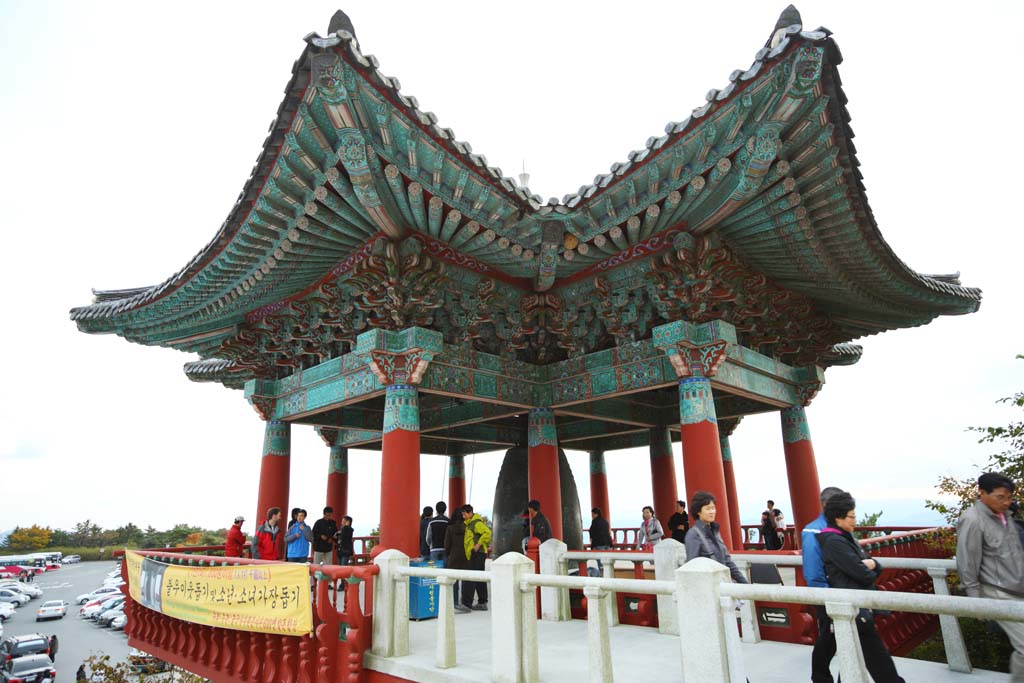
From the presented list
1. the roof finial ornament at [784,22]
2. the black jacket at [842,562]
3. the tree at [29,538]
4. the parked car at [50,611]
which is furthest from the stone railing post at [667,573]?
the tree at [29,538]

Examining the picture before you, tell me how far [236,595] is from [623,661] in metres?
5.19

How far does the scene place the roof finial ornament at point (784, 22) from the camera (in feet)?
22.0

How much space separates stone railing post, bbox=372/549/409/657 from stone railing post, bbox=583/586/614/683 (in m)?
2.41

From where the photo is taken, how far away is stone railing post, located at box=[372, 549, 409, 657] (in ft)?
20.9

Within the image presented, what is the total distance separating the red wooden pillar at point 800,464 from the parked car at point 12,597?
8051 centimetres

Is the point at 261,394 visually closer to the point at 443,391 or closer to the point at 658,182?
the point at 443,391

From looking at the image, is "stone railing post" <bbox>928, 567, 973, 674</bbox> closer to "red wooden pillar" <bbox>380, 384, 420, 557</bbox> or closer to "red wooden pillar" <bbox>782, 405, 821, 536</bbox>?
"red wooden pillar" <bbox>380, 384, 420, 557</bbox>

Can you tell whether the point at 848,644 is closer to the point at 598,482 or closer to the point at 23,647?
the point at 598,482

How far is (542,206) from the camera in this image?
980 centimetres

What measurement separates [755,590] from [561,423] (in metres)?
13.9

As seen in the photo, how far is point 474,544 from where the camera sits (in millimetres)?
9180

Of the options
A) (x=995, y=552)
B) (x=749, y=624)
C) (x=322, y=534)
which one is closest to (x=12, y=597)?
(x=322, y=534)

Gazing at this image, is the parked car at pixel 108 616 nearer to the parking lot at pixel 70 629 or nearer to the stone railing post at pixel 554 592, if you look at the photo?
the parking lot at pixel 70 629

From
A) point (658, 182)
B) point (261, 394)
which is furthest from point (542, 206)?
point (261, 394)
